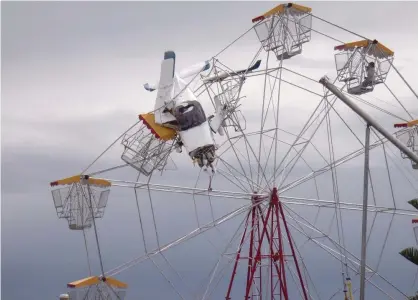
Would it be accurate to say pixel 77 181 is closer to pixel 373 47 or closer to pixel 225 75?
pixel 225 75

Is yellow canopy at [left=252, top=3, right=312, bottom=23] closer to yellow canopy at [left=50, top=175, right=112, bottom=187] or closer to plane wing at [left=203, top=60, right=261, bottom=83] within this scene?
plane wing at [left=203, top=60, right=261, bottom=83]

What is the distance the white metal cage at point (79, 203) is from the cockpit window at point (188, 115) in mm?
8409

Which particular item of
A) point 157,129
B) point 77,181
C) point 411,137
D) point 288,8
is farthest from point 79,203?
point 411,137

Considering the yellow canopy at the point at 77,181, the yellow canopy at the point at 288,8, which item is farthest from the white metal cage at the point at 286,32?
the yellow canopy at the point at 77,181

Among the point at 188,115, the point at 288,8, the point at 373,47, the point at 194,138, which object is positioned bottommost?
the point at 194,138

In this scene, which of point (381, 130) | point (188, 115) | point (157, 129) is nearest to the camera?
point (381, 130)

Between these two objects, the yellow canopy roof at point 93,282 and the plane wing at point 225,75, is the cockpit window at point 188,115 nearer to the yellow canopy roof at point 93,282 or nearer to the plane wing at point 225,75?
the plane wing at point 225,75

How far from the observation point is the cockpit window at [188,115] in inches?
2074

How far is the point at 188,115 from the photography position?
Answer: 52.8 metres

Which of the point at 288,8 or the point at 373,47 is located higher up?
the point at 288,8

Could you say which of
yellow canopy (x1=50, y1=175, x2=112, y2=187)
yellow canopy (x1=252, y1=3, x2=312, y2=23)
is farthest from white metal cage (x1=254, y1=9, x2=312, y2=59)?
yellow canopy (x1=50, y1=175, x2=112, y2=187)

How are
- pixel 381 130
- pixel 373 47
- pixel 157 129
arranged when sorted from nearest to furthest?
1. pixel 381 130
2. pixel 157 129
3. pixel 373 47

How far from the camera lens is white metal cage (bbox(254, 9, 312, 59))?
53281 millimetres

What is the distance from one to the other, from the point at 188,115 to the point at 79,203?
10.8 meters
